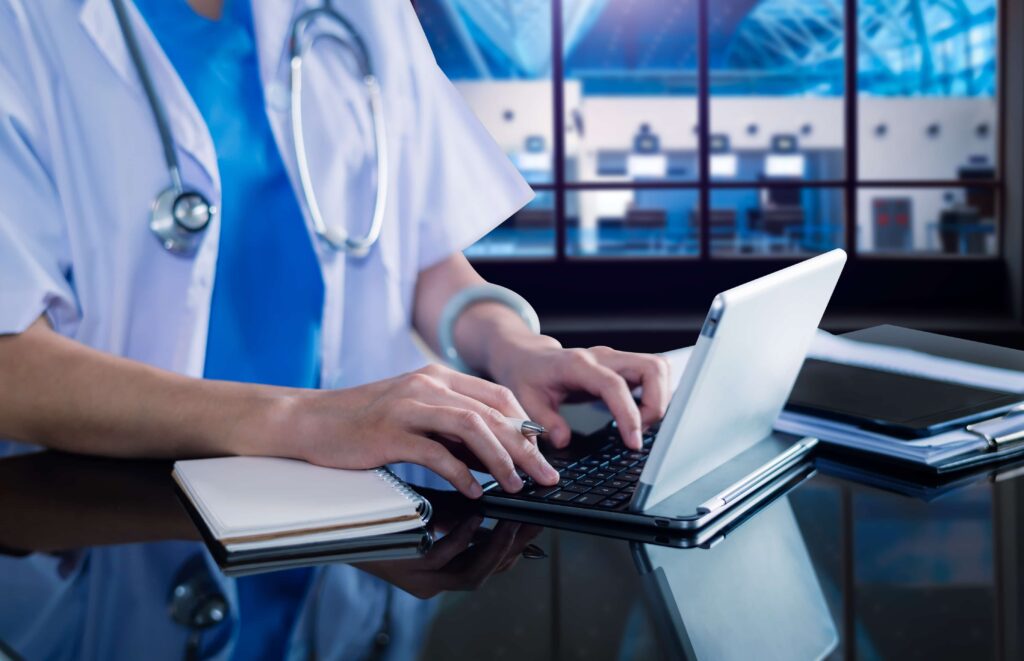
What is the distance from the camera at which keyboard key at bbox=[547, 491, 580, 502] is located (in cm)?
48

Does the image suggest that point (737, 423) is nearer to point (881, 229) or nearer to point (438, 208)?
point (438, 208)

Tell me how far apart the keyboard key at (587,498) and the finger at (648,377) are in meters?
0.17

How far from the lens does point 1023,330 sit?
9.63 ft

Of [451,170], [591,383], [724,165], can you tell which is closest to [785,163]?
[724,165]

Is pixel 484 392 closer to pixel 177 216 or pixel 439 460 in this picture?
pixel 439 460

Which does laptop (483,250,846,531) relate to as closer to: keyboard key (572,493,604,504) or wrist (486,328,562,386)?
keyboard key (572,493,604,504)

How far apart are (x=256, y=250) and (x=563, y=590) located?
0.59 m

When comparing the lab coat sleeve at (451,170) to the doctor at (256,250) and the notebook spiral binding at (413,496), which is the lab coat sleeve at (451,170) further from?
the notebook spiral binding at (413,496)

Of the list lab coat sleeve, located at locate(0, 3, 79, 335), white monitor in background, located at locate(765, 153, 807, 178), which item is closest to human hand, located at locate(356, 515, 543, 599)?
lab coat sleeve, located at locate(0, 3, 79, 335)

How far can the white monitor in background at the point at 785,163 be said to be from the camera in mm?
4305

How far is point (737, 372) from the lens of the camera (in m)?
0.46

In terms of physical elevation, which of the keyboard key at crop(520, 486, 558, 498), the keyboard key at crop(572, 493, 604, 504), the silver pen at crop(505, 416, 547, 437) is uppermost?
the silver pen at crop(505, 416, 547, 437)

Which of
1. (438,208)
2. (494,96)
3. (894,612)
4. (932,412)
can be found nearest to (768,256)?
(494,96)

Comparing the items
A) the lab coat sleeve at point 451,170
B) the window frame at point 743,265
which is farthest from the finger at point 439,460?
the window frame at point 743,265
